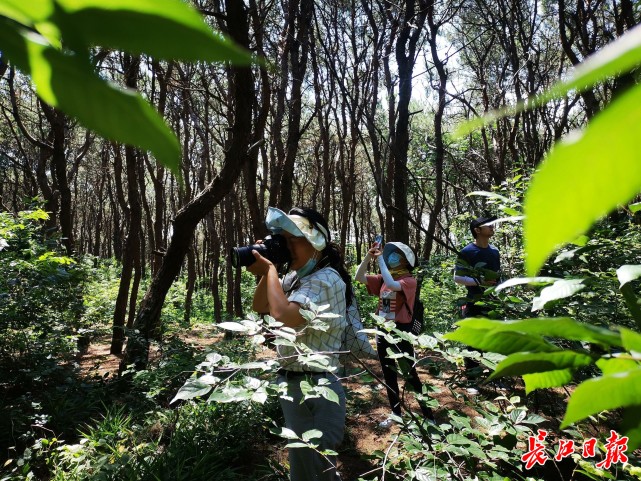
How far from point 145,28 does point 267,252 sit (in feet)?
6.21

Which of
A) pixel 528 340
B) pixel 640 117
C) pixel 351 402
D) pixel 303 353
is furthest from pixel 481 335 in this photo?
pixel 351 402

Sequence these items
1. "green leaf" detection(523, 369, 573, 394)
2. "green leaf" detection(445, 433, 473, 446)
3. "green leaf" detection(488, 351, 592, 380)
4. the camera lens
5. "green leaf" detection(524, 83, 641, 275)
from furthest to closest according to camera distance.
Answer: the camera lens, "green leaf" detection(445, 433, 473, 446), "green leaf" detection(523, 369, 573, 394), "green leaf" detection(488, 351, 592, 380), "green leaf" detection(524, 83, 641, 275)

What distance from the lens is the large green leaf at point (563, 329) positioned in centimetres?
38

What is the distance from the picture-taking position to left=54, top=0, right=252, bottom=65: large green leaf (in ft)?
0.65

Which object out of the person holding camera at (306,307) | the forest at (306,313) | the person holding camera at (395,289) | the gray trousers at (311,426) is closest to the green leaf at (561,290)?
the forest at (306,313)

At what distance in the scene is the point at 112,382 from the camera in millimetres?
4344

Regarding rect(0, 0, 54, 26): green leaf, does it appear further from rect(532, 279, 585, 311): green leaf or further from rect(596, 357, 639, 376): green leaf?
rect(532, 279, 585, 311): green leaf

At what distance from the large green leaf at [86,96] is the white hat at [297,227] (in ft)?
5.88

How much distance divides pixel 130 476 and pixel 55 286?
257 cm

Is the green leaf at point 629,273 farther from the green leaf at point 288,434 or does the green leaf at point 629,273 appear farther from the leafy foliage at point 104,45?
the green leaf at point 288,434

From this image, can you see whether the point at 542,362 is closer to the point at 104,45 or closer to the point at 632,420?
the point at 632,420

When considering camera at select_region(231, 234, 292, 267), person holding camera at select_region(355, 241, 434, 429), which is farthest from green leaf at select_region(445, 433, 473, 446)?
person holding camera at select_region(355, 241, 434, 429)

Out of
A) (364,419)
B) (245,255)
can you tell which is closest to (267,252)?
(245,255)

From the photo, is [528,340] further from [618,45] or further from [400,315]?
[400,315]
